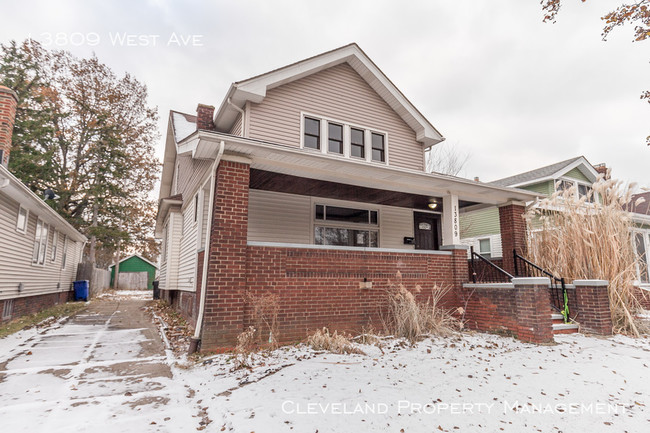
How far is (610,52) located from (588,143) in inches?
912

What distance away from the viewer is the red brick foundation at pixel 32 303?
29.3 feet

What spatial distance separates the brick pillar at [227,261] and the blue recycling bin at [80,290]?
48.0 feet

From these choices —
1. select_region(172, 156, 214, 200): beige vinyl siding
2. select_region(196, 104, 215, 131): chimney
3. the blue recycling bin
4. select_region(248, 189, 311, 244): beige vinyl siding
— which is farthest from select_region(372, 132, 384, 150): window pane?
the blue recycling bin

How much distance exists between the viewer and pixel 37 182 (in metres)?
17.8

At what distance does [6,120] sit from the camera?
359 inches

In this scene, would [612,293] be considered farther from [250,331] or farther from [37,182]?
[37,182]

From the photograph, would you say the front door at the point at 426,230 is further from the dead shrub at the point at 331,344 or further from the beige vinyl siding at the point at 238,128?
the dead shrub at the point at 331,344

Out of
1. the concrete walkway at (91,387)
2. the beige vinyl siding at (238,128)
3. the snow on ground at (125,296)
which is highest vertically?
the beige vinyl siding at (238,128)

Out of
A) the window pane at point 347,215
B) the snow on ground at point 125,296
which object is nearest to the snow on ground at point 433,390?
the window pane at point 347,215

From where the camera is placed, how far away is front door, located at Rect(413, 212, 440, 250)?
Result: 11000 mm

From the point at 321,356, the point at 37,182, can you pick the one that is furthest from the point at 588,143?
the point at 37,182

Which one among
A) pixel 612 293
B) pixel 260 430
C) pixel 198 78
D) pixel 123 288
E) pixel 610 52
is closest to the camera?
pixel 260 430

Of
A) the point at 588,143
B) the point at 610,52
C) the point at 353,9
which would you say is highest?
the point at 588,143

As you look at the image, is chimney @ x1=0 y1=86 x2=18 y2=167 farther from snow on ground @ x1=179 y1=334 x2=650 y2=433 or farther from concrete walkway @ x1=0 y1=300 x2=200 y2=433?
snow on ground @ x1=179 y1=334 x2=650 y2=433
